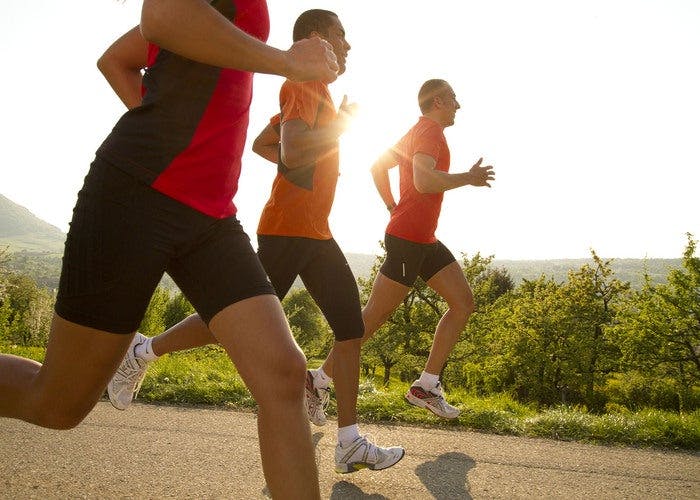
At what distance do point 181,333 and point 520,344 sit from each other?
32.4 m

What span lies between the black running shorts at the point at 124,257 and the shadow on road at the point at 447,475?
1721 mm

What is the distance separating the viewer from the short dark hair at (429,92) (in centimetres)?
441

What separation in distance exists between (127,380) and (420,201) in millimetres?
2362

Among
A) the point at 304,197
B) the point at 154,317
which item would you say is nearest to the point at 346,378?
the point at 304,197

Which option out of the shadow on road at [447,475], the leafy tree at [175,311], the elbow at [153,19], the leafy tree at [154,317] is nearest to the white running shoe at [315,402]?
the shadow on road at [447,475]

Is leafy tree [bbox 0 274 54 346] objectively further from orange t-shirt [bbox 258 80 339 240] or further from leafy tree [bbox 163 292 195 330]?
Answer: orange t-shirt [bbox 258 80 339 240]

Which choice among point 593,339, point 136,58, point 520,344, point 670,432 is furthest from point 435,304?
point 136,58

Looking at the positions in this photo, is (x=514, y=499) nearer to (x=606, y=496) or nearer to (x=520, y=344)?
(x=606, y=496)

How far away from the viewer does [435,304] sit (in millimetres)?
30719

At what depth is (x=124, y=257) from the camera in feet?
Answer: 4.96

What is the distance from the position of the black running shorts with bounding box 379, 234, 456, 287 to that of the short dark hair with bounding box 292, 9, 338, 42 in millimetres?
1682

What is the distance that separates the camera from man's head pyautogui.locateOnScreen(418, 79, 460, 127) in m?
4.39

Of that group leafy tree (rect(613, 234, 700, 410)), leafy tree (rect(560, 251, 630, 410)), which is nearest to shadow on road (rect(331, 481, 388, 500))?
leafy tree (rect(613, 234, 700, 410))

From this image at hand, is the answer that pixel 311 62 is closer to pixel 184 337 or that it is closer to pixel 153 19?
pixel 153 19
